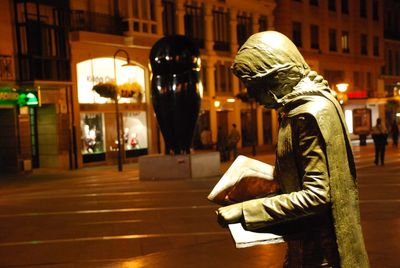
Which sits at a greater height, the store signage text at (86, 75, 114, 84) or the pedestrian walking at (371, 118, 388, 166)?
the store signage text at (86, 75, 114, 84)

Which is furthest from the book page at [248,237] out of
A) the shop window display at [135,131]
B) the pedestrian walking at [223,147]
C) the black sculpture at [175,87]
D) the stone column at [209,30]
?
the stone column at [209,30]

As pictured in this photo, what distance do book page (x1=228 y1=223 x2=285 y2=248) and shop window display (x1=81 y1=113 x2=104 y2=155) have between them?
1006 inches

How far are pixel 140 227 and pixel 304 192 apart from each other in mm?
8064

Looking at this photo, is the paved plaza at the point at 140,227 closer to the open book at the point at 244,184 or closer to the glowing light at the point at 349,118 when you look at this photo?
the open book at the point at 244,184

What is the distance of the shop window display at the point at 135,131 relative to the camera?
29.8 meters

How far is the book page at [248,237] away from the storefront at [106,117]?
2417 cm

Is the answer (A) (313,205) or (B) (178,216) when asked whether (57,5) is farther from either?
(A) (313,205)

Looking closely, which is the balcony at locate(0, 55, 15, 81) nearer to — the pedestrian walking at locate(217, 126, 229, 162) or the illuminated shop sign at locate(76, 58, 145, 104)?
the illuminated shop sign at locate(76, 58, 145, 104)

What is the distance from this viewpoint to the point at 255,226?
225 cm

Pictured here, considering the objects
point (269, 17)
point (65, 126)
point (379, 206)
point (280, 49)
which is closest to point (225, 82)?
point (269, 17)

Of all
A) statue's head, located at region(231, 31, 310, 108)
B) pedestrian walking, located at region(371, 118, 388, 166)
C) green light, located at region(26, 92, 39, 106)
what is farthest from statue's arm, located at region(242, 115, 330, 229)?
green light, located at region(26, 92, 39, 106)

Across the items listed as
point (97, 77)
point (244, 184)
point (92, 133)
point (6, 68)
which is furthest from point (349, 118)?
point (244, 184)

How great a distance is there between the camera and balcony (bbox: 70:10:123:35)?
88.3ft

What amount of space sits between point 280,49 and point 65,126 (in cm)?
2509
